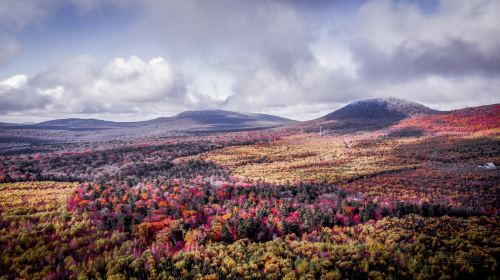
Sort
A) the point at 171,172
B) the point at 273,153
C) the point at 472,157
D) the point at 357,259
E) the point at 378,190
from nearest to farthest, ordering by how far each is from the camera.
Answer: the point at 357,259, the point at 378,190, the point at 472,157, the point at 171,172, the point at 273,153

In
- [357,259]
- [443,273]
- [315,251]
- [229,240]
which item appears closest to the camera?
[443,273]

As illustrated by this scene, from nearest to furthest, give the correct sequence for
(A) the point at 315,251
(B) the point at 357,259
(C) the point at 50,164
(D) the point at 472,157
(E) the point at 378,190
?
(B) the point at 357,259 → (A) the point at 315,251 → (E) the point at 378,190 → (D) the point at 472,157 → (C) the point at 50,164

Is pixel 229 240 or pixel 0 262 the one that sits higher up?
pixel 0 262

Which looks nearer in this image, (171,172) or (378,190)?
(378,190)

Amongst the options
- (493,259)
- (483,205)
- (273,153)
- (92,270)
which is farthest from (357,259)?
(273,153)

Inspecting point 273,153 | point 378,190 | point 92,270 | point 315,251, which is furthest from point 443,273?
point 273,153

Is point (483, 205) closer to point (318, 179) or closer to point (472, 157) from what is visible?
point (318, 179)

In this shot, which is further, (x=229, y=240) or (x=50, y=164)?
(x=50, y=164)

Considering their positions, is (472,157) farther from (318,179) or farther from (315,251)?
(315,251)

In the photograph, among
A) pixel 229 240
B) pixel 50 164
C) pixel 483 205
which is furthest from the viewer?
pixel 50 164
